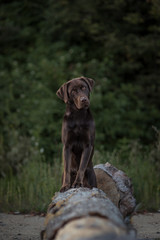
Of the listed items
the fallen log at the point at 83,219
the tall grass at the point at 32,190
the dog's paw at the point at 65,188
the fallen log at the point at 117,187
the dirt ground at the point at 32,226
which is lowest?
the tall grass at the point at 32,190

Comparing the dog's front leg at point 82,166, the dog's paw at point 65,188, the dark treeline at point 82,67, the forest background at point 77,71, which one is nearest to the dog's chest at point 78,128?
the dog's front leg at point 82,166

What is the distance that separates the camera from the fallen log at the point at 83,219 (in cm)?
238

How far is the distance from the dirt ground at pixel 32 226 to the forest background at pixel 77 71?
2.31 metres

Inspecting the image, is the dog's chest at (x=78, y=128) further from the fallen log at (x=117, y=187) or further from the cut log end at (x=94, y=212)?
the fallen log at (x=117, y=187)

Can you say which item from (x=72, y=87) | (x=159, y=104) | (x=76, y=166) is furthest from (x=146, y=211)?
(x=159, y=104)

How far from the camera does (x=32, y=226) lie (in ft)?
17.8

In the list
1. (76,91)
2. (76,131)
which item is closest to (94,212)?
(76,131)

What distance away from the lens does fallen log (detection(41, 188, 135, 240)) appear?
2385mm

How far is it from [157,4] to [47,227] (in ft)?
25.8

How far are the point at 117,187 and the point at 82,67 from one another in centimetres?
605

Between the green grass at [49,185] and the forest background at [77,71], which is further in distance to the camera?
the forest background at [77,71]

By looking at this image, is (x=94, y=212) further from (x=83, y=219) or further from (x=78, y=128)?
(x=78, y=128)

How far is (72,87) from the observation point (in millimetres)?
4207

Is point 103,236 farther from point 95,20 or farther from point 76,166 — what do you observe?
point 95,20
